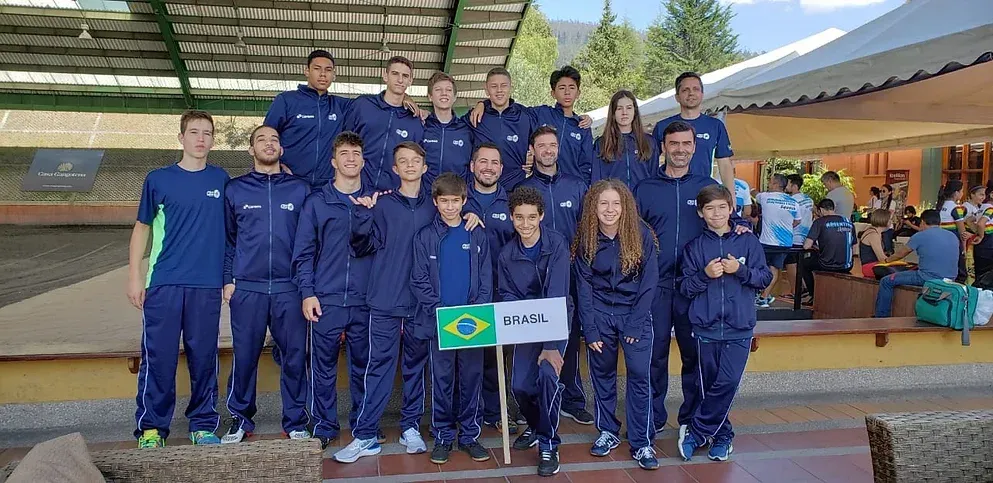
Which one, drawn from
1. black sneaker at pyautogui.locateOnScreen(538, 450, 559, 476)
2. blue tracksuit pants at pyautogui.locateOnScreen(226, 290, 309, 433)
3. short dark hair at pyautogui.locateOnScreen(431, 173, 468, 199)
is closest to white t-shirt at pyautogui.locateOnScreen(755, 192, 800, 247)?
black sneaker at pyautogui.locateOnScreen(538, 450, 559, 476)

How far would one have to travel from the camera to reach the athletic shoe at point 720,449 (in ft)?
12.1

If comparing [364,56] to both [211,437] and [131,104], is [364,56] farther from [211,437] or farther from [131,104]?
[211,437]

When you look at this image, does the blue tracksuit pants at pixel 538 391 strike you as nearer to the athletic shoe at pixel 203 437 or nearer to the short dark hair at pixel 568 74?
the athletic shoe at pixel 203 437

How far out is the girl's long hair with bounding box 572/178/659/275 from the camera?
3.58 m

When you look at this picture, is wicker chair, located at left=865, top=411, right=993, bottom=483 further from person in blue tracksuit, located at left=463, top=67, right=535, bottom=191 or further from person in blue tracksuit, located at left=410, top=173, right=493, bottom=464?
person in blue tracksuit, located at left=463, top=67, right=535, bottom=191

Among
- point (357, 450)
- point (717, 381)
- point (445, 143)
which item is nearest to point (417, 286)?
point (357, 450)

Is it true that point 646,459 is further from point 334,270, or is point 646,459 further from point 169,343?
point 169,343

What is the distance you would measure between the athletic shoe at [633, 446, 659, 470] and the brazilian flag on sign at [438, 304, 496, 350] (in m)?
1.01

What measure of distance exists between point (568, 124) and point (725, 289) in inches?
63.3

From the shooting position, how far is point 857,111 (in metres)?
6.34

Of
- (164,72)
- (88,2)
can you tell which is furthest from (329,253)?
(164,72)

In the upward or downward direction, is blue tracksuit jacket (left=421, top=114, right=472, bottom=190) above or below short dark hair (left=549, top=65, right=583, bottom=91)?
below

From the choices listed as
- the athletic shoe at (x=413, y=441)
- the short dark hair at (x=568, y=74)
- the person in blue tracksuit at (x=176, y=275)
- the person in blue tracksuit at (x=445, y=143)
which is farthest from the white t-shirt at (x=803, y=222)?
the person in blue tracksuit at (x=176, y=275)

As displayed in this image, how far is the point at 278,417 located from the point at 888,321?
14.5 ft
